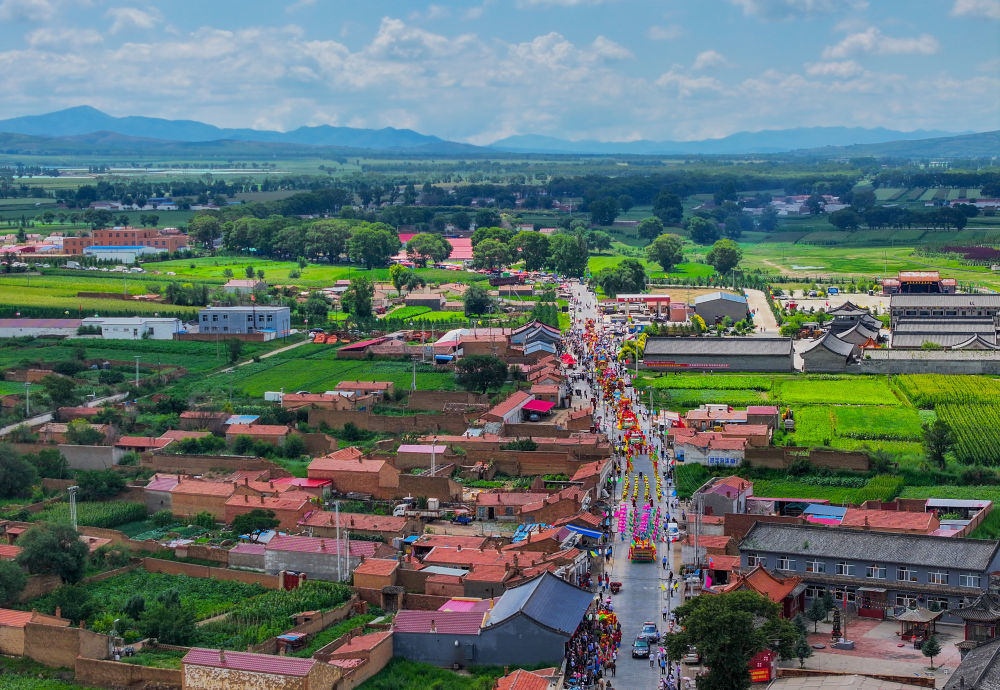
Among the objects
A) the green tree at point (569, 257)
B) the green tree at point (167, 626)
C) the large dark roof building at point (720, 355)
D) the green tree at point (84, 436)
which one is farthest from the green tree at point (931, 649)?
the green tree at point (569, 257)

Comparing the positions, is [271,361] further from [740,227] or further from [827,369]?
[740,227]

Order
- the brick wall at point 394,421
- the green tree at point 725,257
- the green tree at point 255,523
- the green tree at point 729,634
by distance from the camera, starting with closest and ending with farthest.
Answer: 1. the green tree at point 729,634
2. the green tree at point 255,523
3. the brick wall at point 394,421
4. the green tree at point 725,257

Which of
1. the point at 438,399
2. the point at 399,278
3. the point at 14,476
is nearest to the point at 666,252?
the point at 399,278

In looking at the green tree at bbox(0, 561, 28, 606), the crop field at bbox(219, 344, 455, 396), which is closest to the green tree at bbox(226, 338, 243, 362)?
the crop field at bbox(219, 344, 455, 396)

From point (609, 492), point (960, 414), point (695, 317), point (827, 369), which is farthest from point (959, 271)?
point (609, 492)

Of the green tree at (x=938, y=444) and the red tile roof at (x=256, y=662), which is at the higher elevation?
the green tree at (x=938, y=444)

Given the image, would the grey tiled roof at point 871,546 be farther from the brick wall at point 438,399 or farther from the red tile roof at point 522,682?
the brick wall at point 438,399
